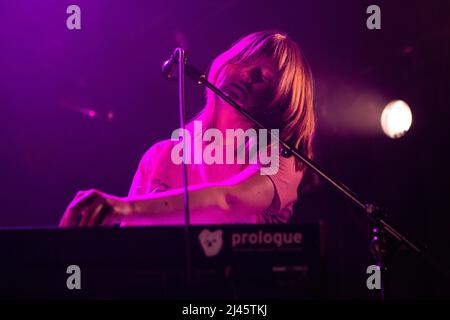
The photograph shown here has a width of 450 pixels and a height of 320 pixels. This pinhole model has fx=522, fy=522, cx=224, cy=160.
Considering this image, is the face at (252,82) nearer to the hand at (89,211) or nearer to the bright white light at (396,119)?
the bright white light at (396,119)

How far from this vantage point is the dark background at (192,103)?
7.29 ft

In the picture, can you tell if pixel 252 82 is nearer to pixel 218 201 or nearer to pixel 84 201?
pixel 218 201

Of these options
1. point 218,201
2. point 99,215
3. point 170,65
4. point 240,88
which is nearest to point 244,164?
point 218,201

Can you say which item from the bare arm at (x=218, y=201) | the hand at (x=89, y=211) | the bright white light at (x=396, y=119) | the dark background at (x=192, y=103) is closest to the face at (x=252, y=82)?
the dark background at (x=192, y=103)

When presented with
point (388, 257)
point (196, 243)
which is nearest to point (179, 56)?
point (196, 243)

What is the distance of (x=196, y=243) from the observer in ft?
4.38

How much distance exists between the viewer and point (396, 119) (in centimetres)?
241

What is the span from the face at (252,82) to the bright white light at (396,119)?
1.78 feet

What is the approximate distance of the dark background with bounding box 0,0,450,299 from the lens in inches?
87.5

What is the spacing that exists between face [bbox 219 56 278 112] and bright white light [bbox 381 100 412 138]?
542 mm

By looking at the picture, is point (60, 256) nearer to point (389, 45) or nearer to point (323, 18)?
point (323, 18)

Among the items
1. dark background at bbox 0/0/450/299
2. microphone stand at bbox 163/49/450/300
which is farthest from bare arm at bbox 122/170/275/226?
microphone stand at bbox 163/49/450/300

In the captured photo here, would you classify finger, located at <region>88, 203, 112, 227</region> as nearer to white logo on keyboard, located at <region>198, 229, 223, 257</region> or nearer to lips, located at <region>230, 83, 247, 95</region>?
white logo on keyboard, located at <region>198, 229, 223, 257</region>

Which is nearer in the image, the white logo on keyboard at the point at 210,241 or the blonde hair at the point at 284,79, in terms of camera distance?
the white logo on keyboard at the point at 210,241
